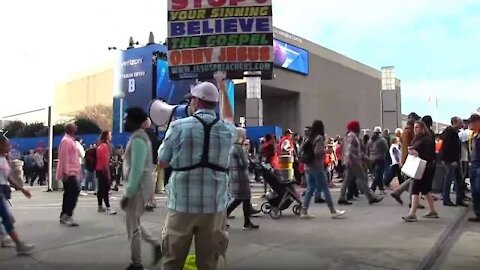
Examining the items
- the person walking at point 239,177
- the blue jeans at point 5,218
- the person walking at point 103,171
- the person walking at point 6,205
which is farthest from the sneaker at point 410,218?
the blue jeans at point 5,218

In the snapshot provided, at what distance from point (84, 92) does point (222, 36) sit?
201 feet

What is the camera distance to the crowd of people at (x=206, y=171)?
3.78 m

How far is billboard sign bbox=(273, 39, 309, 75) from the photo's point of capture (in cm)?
5153

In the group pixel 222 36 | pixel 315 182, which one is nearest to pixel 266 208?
pixel 315 182

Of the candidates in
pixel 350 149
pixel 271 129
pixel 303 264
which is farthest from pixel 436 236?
pixel 271 129

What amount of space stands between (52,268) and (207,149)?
3189 mm

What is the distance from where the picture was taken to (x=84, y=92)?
64938 mm

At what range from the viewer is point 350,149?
1070 centimetres

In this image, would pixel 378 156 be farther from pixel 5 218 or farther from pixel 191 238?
pixel 191 238

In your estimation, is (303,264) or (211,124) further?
(303,264)

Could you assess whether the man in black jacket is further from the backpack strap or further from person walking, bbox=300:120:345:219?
the backpack strap

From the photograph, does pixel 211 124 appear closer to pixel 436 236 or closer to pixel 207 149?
pixel 207 149

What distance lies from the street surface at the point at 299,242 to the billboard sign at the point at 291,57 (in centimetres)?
4219

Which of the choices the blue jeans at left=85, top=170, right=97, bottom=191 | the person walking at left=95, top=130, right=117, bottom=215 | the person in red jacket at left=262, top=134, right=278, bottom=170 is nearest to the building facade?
the blue jeans at left=85, top=170, right=97, bottom=191
